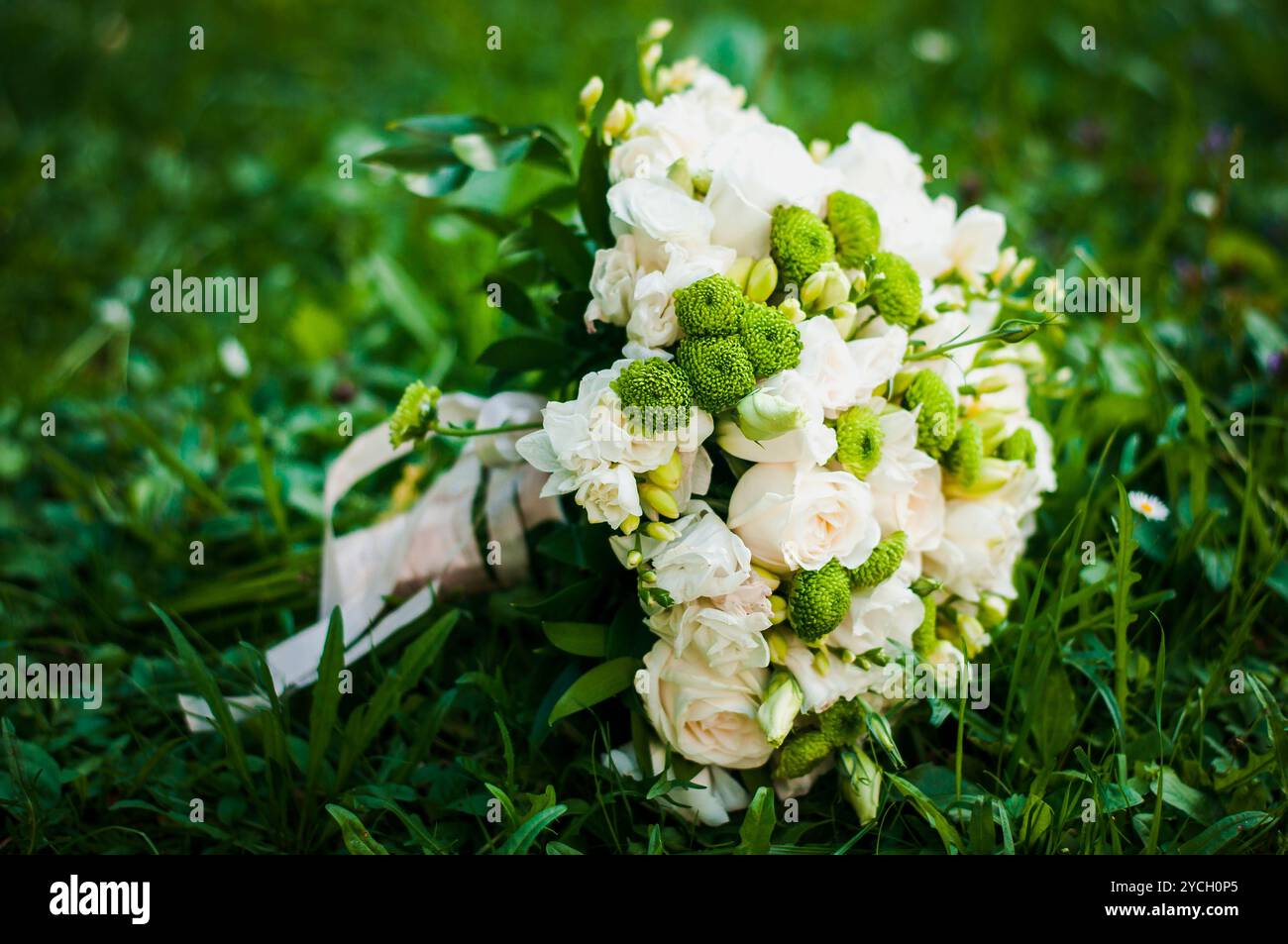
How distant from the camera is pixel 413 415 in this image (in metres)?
1.37

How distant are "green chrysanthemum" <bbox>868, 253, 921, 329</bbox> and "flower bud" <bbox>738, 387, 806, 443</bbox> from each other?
268 mm

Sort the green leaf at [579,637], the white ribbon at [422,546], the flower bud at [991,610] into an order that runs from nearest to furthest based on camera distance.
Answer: the green leaf at [579,637]
the flower bud at [991,610]
the white ribbon at [422,546]

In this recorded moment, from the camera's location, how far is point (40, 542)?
2.02 metres

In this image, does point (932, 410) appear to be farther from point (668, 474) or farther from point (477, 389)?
point (477, 389)

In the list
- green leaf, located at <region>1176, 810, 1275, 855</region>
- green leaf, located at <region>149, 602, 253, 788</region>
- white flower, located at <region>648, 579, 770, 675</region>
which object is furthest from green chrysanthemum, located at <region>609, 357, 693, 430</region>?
green leaf, located at <region>1176, 810, 1275, 855</region>

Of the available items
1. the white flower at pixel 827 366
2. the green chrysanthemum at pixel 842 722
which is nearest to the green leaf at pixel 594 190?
the white flower at pixel 827 366

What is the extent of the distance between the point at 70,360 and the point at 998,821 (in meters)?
2.27

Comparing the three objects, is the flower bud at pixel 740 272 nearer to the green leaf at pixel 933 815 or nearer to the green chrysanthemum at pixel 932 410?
the green chrysanthemum at pixel 932 410

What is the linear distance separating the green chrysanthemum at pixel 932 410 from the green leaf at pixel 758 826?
1.59 feet

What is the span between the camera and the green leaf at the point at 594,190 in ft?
4.84

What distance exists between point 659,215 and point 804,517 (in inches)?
16.0

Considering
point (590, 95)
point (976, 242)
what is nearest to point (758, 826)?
point (976, 242)
